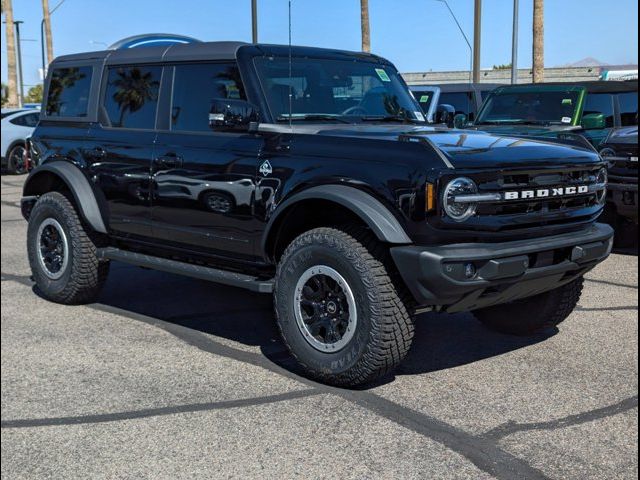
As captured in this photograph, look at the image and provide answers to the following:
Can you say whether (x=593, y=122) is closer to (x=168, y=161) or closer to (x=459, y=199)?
(x=168, y=161)

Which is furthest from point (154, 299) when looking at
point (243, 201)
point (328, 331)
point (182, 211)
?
point (328, 331)

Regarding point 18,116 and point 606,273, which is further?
point 18,116

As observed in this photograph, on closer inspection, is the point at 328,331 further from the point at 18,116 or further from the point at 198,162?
the point at 18,116

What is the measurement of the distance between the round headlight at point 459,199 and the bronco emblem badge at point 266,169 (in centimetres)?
116

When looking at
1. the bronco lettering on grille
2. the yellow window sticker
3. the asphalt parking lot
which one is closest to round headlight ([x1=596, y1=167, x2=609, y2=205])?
the bronco lettering on grille

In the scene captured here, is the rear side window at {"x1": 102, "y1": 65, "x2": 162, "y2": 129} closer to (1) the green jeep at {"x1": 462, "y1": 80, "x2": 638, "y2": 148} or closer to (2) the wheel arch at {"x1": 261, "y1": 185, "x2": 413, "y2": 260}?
(2) the wheel arch at {"x1": 261, "y1": 185, "x2": 413, "y2": 260}

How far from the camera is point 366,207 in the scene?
4250mm

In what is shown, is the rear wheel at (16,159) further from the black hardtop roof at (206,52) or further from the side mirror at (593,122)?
the black hardtop roof at (206,52)

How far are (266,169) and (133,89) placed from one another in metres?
1.77

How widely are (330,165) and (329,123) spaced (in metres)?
0.73

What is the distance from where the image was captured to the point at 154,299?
6.67 meters

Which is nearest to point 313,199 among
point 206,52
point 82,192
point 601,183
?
point 206,52

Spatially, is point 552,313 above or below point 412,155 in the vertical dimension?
below

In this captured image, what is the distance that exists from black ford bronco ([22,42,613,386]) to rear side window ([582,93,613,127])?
5.43m
